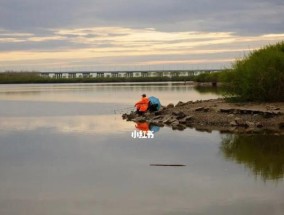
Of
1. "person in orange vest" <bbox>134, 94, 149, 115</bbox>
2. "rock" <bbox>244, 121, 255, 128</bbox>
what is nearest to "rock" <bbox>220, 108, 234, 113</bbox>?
"rock" <bbox>244, 121, 255, 128</bbox>

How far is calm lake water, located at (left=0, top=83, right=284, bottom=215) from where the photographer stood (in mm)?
10414

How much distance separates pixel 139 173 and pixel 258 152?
16.0 ft

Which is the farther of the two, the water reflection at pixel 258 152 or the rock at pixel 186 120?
the rock at pixel 186 120

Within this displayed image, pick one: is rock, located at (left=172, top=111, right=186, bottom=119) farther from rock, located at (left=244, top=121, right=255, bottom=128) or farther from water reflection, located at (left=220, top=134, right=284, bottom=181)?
water reflection, located at (left=220, top=134, right=284, bottom=181)

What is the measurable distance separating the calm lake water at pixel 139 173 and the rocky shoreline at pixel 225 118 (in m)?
1.76

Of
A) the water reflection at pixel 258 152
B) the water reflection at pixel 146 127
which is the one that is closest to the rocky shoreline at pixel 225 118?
the water reflection at pixel 146 127

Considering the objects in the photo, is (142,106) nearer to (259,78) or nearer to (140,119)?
(140,119)

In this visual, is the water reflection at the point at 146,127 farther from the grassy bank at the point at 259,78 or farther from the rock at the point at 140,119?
the grassy bank at the point at 259,78

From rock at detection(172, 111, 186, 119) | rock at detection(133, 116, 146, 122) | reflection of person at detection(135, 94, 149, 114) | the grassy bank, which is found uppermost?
the grassy bank

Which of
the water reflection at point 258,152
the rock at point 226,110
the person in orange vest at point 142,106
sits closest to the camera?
the water reflection at point 258,152

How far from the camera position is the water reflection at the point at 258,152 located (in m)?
13.8

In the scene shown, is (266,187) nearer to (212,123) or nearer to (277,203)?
(277,203)

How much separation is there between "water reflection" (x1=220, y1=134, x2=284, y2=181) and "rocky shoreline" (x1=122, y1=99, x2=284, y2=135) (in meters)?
1.94

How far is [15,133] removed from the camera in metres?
22.9
